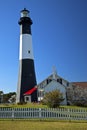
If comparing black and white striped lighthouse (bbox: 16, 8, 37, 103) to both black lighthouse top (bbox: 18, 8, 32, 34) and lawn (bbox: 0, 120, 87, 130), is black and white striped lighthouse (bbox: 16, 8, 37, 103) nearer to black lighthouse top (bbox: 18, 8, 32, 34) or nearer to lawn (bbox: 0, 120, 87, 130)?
black lighthouse top (bbox: 18, 8, 32, 34)

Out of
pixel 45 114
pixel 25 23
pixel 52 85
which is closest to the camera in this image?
pixel 45 114

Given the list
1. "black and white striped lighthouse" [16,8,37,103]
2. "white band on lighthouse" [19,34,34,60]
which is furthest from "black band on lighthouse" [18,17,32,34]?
"white band on lighthouse" [19,34,34,60]

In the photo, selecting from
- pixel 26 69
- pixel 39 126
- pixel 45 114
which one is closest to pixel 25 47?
pixel 26 69

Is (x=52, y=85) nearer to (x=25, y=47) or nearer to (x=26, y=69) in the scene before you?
(x=26, y=69)

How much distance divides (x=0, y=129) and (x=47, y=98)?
60.8ft

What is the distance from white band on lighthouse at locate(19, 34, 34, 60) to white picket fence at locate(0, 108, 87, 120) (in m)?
25.0

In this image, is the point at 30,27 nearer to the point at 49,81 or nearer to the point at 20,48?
the point at 20,48

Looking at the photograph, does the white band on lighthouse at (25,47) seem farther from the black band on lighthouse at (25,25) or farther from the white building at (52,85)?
the white building at (52,85)

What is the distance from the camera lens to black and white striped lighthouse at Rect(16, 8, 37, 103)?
43750 mm

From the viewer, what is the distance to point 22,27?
1812 inches

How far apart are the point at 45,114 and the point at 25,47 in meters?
26.8

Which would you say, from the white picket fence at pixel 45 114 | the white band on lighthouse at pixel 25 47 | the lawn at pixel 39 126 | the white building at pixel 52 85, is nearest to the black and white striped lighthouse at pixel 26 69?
the white band on lighthouse at pixel 25 47

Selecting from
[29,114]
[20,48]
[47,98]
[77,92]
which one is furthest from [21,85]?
[29,114]

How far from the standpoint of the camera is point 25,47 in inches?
1766
